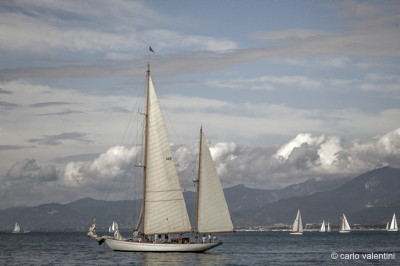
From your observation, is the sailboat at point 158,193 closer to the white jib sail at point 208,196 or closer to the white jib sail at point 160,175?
the white jib sail at point 160,175

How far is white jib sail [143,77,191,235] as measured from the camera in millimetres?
87188

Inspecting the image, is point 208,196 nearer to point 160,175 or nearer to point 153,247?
point 160,175

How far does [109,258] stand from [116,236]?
11.4 ft

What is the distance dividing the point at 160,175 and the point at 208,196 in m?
8.48

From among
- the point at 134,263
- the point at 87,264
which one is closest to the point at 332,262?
the point at 134,263

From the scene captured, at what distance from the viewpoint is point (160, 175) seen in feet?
286

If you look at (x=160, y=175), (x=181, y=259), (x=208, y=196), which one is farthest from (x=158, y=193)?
(x=181, y=259)

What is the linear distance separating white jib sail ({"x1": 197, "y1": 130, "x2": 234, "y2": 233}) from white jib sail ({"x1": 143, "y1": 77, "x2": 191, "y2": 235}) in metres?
4.54

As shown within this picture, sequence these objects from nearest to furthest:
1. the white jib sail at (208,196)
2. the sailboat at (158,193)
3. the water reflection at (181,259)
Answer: the water reflection at (181,259)
the sailboat at (158,193)
the white jib sail at (208,196)

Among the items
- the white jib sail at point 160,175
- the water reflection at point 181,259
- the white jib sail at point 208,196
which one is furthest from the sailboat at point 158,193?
the white jib sail at point 208,196

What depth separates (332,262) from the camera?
9169 cm

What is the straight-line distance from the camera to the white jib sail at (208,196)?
90.9m

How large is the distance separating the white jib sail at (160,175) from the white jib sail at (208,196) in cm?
454

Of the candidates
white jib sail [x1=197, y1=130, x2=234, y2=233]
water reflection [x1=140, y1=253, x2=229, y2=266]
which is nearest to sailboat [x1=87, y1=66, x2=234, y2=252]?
water reflection [x1=140, y1=253, x2=229, y2=266]
